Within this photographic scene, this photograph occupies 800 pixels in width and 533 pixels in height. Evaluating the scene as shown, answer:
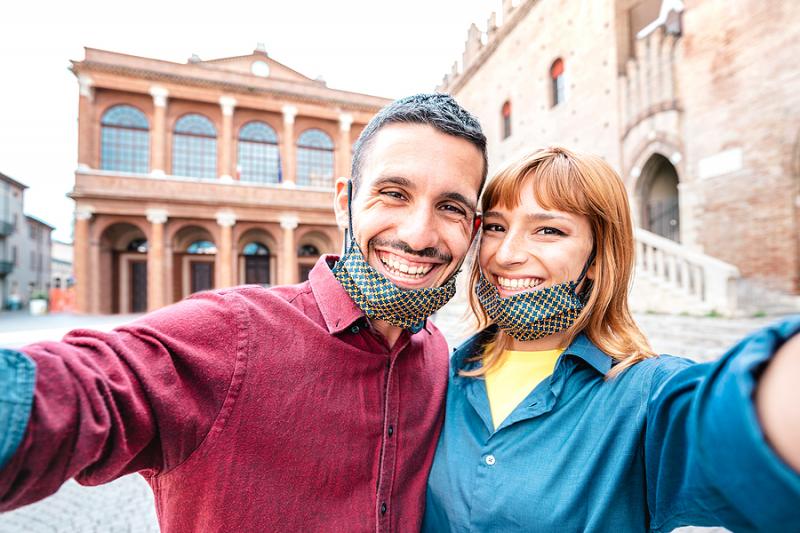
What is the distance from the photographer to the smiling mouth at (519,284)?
4.86ft

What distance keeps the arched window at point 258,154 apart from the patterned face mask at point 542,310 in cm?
2265

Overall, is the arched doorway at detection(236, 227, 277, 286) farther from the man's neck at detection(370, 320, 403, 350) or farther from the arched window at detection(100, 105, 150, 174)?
the man's neck at detection(370, 320, 403, 350)

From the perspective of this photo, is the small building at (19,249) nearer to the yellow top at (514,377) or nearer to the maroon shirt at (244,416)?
the maroon shirt at (244,416)

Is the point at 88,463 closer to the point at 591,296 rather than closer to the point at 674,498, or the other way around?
the point at 674,498

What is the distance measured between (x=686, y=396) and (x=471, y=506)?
28.6 inches

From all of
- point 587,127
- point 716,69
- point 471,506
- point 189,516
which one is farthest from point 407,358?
point 587,127

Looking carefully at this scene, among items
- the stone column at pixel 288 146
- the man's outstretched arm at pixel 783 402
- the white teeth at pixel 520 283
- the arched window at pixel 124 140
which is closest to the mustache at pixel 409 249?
the white teeth at pixel 520 283

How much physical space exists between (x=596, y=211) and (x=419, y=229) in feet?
2.21

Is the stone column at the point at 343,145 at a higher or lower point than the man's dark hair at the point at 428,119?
higher

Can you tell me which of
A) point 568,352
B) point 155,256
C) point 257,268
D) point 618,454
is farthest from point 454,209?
point 257,268

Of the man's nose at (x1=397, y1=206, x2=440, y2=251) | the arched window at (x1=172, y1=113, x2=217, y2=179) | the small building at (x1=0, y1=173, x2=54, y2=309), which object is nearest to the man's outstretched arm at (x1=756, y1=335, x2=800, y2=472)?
the man's nose at (x1=397, y1=206, x2=440, y2=251)

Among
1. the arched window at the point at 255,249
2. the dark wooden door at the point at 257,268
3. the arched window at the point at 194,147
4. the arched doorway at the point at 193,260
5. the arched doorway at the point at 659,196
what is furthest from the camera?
the arched window at the point at 255,249

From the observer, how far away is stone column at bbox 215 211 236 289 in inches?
808

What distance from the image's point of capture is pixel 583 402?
1258 mm
